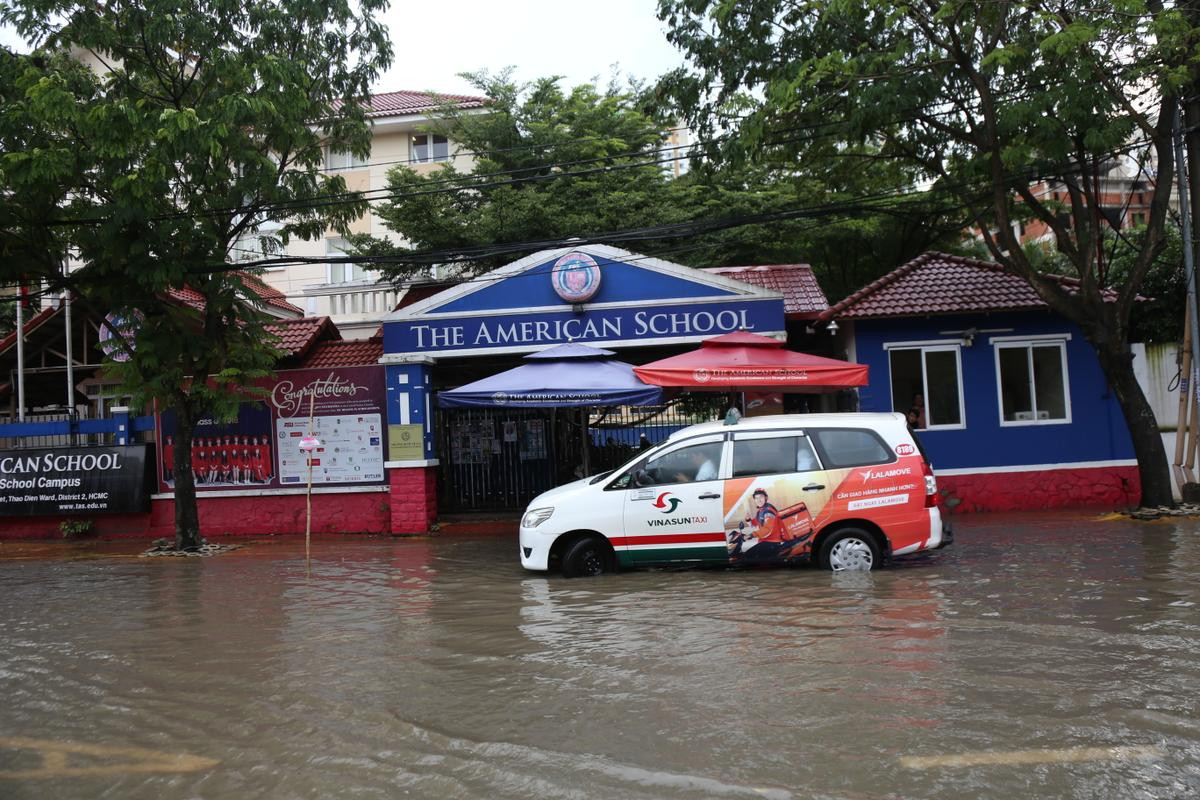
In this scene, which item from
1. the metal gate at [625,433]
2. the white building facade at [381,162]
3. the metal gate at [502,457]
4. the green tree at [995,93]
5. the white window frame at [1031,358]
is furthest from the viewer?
the white building facade at [381,162]

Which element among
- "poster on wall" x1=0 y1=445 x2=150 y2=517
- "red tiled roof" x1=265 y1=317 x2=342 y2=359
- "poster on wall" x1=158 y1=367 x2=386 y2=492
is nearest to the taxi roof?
Result: "poster on wall" x1=158 y1=367 x2=386 y2=492

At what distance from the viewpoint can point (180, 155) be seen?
1303 centimetres

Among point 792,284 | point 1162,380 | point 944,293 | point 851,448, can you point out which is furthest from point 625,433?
point 1162,380

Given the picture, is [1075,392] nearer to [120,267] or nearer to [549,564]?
[549,564]

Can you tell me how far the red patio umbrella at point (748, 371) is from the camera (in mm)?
13297

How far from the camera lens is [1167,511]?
1410 cm

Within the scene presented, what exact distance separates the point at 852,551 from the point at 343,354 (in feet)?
37.7

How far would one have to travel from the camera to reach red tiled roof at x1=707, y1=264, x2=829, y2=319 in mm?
16727

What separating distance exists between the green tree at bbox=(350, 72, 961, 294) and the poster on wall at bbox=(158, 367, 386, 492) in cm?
473

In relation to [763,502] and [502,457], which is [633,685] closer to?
[763,502]

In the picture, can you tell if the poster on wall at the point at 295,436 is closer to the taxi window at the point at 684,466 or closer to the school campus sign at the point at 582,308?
the school campus sign at the point at 582,308

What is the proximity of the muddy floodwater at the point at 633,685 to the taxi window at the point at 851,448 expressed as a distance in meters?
1.20

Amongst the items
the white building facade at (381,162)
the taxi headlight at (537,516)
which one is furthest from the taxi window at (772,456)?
the white building facade at (381,162)

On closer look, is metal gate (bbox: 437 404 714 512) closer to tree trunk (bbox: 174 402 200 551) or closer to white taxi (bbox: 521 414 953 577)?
tree trunk (bbox: 174 402 200 551)
